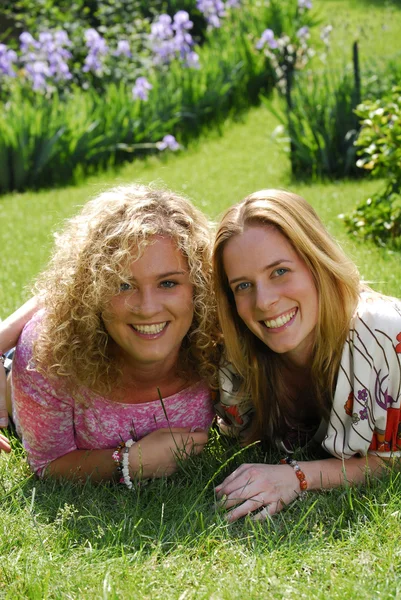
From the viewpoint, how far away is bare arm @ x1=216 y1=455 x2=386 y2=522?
A: 260 centimetres

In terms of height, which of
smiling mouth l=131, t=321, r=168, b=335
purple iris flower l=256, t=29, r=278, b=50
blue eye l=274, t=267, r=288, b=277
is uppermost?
purple iris flower l=256, t=29, r=278, b=50

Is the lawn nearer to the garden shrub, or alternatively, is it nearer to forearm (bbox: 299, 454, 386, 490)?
forearm (bbox: 299, 454, 386, 490)

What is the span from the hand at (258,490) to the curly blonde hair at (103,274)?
442 millimetres

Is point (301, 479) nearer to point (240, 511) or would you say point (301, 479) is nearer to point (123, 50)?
point (240, 511)

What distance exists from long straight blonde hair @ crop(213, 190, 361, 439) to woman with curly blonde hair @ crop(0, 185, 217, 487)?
3.8 inches

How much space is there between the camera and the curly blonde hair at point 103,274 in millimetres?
2678

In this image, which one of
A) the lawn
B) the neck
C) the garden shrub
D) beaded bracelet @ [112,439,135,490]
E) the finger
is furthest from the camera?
the garden shrub

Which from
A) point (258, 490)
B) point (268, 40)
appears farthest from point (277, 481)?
point (268, 40)

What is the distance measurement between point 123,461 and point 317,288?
85 cm

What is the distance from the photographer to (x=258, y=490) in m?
2.61

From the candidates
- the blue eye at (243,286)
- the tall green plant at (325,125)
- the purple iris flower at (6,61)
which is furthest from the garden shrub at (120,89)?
the blue eye at (243,286)

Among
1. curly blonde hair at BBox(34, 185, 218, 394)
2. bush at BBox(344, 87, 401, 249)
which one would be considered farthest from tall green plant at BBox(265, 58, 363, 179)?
curly blonde hair at BBox(34, 185, 218, 394)

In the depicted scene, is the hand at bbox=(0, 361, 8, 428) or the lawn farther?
the hand at bbox=(0, 361, 8, 428)

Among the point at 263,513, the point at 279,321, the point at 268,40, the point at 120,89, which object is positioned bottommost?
the point at 263,513
